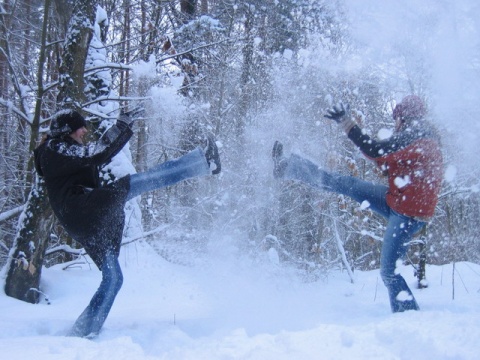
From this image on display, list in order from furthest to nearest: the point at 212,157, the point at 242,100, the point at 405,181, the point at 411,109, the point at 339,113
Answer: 1. the point at 242,100
2. the point at 212,157
3. the point at 339,113
4. the point at 411,109
5. the point at 405,181

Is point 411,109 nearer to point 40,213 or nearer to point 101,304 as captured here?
point 101,304

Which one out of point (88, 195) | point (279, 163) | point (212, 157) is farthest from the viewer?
point (279, 163)

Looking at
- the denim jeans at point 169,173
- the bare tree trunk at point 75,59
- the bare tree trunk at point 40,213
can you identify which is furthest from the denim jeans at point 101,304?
the bare tree trunk at point 75,59

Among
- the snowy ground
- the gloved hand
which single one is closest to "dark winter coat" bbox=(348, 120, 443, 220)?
the gloved hand

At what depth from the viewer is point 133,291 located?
458 cm

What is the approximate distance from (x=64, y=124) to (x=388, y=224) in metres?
2.68

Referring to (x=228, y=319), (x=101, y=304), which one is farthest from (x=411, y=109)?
(x=101, y=304)

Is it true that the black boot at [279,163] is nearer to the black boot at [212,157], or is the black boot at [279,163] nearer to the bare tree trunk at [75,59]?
the black boot at [212,157]

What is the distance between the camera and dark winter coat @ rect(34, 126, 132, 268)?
303 centimetres

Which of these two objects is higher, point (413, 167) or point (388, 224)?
point (413, 167)

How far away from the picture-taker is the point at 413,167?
11.2ft

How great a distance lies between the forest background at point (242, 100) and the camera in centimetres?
460

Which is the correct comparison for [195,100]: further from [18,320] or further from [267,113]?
[18,320]

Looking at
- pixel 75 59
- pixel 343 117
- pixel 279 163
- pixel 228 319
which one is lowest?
pixel 228 319
